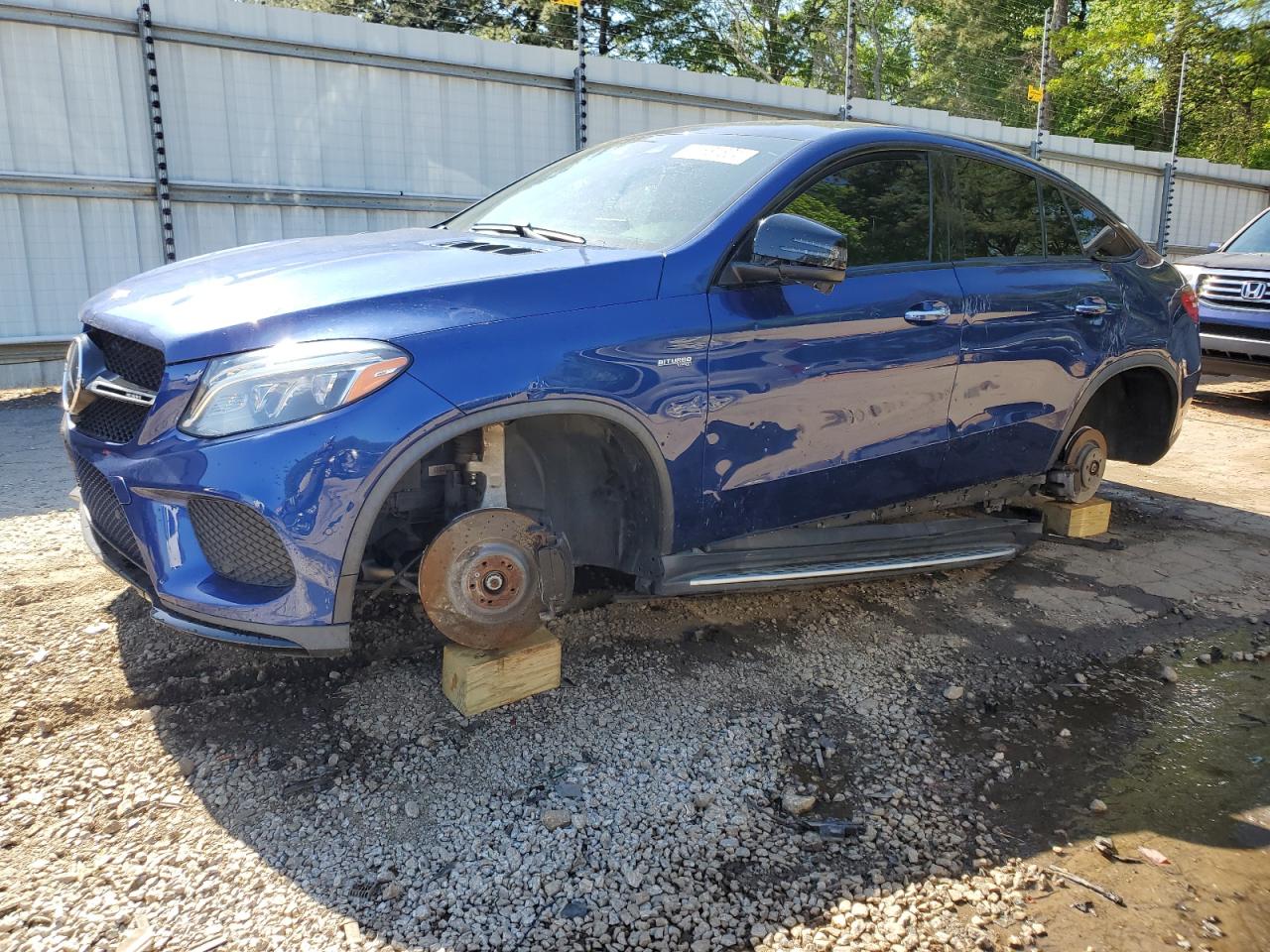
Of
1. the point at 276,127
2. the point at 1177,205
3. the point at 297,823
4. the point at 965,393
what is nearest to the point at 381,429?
the point at 297,823

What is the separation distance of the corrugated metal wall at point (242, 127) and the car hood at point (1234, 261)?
5.55m

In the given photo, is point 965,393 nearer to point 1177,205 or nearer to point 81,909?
point 81,909

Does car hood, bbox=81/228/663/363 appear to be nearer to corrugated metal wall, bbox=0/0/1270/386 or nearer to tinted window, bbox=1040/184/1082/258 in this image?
tinted window, bbox=1040/184/1082/258

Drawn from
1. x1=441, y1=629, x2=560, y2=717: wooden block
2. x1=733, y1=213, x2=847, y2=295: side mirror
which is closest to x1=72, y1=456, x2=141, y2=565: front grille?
x1=441, y1=629, x2=560, y2=717: wooden block

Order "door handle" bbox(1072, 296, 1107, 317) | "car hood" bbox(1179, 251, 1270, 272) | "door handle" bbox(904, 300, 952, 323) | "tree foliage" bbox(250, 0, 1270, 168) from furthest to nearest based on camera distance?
"tree foliage" bbox(250, 0, 1270, 168), "car hood" bbox(1179, 251, 1270, 272), "door handle" bbox(1072, 296, 1107, 317), "door handle" bbox(904, 300, 952, 323)

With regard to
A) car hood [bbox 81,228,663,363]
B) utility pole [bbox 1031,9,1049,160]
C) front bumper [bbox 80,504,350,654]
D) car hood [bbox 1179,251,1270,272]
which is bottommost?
front bumper [bbox 80,504,350,654]

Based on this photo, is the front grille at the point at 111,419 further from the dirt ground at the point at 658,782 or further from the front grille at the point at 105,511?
the dirt ground at the point at 658,782

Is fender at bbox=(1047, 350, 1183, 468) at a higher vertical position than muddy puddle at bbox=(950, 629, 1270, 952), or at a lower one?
higher

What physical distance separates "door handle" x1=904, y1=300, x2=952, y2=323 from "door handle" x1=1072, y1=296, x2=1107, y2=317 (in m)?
0.91

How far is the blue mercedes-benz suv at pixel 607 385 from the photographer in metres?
2.47

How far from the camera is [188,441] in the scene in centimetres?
245

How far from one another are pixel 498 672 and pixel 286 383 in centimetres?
106

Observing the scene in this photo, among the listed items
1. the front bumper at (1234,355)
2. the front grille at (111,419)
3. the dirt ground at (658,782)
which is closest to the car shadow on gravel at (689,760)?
the dirt ground at (658,782)

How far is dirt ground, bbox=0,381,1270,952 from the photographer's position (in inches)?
86.6
